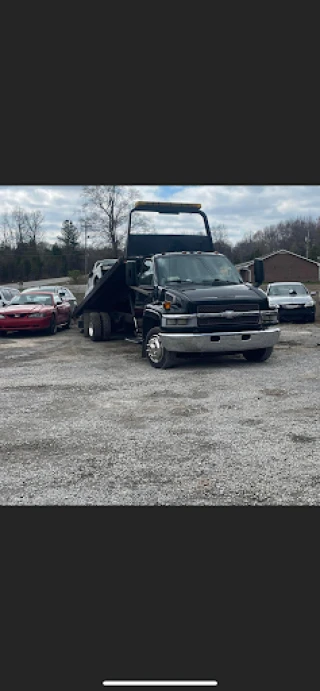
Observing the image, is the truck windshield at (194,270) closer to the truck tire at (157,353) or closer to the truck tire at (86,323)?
the truck tire at (157,353)

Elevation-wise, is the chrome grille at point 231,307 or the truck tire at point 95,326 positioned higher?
the chrome grille at point 231,307

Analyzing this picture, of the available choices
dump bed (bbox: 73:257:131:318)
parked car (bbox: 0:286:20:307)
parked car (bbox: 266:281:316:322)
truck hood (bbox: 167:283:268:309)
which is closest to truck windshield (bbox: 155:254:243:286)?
truck hood (bbox: 167:283:268:309)

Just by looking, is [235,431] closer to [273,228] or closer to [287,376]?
[287,376]

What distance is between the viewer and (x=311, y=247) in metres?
81.8

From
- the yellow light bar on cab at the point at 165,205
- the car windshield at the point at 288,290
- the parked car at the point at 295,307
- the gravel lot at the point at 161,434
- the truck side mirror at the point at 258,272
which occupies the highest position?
the yellow light bar on cab at the point at 165,205

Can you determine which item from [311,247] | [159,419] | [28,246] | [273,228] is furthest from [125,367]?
[273,228]

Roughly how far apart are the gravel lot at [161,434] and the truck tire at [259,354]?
0.83ft

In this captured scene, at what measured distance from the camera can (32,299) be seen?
19125 mm

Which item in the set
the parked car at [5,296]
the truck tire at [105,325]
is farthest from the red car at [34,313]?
the truck tire at [105,325]

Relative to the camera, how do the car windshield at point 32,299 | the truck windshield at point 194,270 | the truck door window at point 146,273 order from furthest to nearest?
1. the car windshield at point 32,299
2. the truck door window at point 146,273
3. the truck windshield at point 194,270

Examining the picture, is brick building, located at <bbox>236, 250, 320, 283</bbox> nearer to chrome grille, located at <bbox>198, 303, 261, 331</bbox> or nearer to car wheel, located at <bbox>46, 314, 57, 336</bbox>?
car wheel, located at <bbox>46, 314, 57, 336</bbox>

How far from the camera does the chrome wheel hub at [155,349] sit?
432 inches

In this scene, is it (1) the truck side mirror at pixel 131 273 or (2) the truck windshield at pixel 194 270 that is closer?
(2) the truck windshield at pixel 194 270

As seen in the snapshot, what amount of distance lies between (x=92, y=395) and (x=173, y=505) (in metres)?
4.33
